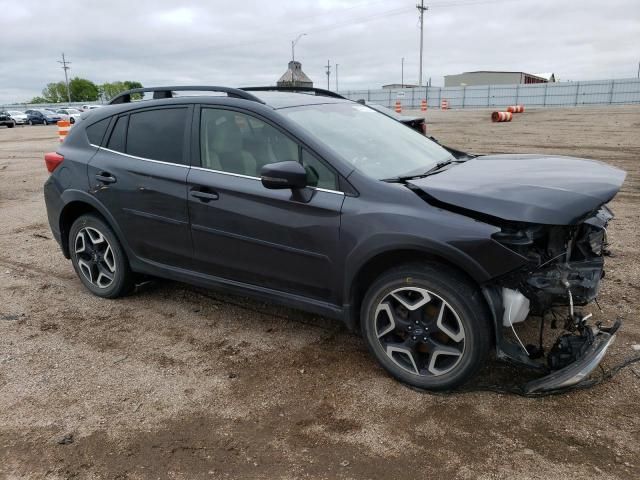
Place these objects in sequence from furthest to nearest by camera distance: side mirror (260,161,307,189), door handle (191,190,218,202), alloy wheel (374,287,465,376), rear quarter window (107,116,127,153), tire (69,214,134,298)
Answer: tire (69,214,134,298) → rear quarter window (107,116,127,153) → door handle (191,190,218,202) → side mirror (260,161,307,189) → alloy wheel (374,287,465,376)

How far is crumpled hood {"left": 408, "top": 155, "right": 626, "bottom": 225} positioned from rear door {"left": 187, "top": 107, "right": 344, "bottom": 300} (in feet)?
2.13

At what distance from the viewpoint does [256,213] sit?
3.56 m

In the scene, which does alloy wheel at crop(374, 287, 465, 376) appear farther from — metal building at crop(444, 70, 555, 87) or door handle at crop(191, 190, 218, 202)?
metal building at crop(444, 70, 555, 87)

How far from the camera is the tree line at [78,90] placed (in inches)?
4983

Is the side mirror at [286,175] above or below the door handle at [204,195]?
above

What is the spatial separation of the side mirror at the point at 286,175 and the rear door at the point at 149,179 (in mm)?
956

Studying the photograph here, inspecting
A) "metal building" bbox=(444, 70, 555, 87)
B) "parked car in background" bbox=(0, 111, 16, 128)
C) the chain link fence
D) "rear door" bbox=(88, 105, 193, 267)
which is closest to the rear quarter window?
"rear door" bbox=(88, 105, 193, 267)

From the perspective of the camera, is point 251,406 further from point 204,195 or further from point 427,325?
point 204,195

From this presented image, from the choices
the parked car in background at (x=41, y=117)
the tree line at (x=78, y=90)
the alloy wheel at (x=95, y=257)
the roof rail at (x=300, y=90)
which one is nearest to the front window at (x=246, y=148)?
the roof rail at (x=300, y=90)

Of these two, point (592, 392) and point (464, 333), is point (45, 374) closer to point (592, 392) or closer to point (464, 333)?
point (464, 333)

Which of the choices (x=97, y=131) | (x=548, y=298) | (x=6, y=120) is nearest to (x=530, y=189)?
(x=548, y=298)

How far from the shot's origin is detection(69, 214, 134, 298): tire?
4555 millimetres

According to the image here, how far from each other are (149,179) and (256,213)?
3.58 ft

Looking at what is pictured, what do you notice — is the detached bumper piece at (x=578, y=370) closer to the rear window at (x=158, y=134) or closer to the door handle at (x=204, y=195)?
the door handle at (x=204, y=195)
